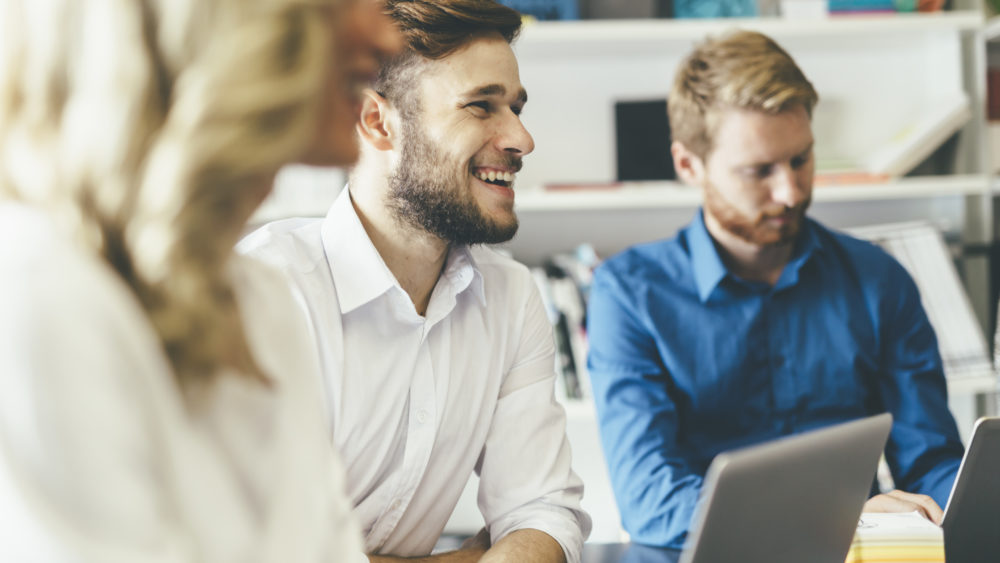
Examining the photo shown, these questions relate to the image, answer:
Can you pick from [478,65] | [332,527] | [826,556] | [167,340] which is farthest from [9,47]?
[478,65]

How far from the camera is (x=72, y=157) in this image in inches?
19.1

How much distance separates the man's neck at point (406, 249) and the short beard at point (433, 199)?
13 millimetres

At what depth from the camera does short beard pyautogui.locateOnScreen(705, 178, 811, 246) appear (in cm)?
164

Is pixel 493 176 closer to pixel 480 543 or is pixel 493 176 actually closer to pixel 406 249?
pixel 406 249

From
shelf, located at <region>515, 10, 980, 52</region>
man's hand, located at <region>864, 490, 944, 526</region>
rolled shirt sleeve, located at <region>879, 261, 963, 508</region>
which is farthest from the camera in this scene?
Result: shelf, located at <region>515, 10, 980, 52</region>

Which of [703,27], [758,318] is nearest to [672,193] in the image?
[703,27]

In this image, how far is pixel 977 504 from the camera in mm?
939

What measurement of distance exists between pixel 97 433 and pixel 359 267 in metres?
0.84

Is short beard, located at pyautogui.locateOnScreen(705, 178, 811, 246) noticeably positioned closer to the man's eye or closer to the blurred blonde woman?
the man's eye

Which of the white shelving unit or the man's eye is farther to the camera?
the white shelving unit

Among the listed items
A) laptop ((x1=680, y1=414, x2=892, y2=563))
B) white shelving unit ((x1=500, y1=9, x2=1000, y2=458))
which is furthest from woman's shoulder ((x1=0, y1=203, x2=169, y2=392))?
white shelving unit ((x1=500, y1=9, x2=1000, y2=458))

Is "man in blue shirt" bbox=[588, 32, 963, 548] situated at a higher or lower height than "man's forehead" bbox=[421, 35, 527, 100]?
lower

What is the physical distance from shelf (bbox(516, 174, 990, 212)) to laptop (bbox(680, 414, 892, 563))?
1247 mm

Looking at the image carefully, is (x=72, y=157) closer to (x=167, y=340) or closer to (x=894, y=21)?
(x=167, y=340)
